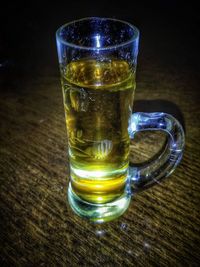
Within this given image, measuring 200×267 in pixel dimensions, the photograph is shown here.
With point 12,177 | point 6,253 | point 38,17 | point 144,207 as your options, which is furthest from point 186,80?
point 38,17

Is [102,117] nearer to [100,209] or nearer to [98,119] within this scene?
[98,119]

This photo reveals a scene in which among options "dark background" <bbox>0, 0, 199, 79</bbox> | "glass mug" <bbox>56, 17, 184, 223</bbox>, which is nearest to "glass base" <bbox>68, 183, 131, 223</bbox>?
"glass mug" <bbox>56, 17, 184, 223</bbox>

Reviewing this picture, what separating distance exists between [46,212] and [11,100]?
20.1 inches

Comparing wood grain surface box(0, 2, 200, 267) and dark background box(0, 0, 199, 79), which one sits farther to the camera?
dark background box(0, 0, 199, 79)

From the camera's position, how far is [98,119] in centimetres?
59

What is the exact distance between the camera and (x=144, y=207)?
2.29 feet

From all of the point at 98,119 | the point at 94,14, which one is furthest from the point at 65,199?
the point at 94,14

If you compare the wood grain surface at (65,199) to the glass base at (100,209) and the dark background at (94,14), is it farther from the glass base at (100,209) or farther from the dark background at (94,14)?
the dark background at (94,14)

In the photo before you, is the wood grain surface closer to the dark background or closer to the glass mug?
the glass mug

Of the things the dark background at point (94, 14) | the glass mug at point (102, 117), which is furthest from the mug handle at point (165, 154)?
the dark background at point (94, 14)

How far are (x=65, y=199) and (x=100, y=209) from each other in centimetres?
9

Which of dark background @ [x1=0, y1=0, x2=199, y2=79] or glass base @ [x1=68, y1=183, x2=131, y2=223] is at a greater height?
dark background @ [x1=0, y1=0, x2=199, y2=79]

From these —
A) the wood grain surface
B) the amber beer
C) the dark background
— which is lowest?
the wood grain surface

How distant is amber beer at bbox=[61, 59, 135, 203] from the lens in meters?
0.58
